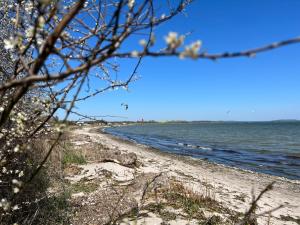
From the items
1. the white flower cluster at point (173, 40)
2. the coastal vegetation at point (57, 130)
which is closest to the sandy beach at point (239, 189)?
the coastal vegetation at point (57, 130)

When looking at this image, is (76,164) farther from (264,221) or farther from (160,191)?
(264,221)

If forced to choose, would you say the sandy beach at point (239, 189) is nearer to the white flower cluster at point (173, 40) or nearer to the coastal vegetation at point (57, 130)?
the coastal vegetation at point (57, 130)

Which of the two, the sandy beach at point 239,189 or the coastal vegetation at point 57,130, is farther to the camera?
the sandy beach at point 239,189

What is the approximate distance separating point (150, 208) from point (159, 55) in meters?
8.03

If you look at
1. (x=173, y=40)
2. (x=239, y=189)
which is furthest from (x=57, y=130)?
(x=239, y=189)

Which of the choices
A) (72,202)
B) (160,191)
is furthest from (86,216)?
(160,191)

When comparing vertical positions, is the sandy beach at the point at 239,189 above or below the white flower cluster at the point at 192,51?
below

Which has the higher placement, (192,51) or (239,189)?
(192,51)

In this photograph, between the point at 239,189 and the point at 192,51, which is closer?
the point at 192,51

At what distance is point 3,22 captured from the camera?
6402mm

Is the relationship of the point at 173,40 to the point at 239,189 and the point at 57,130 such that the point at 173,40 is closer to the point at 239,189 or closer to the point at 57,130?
the point at 57,130

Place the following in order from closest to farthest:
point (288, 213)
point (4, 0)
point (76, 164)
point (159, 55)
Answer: point (159, 55) → point (4, 0) → point (288, 213) → point (76, 164)

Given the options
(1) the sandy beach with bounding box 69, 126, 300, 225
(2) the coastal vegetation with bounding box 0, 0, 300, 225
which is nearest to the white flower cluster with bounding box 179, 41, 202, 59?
(2) the coastal vegetation with bounding box 0, 0, 300, 225

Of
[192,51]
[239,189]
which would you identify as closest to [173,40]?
[192,51]
